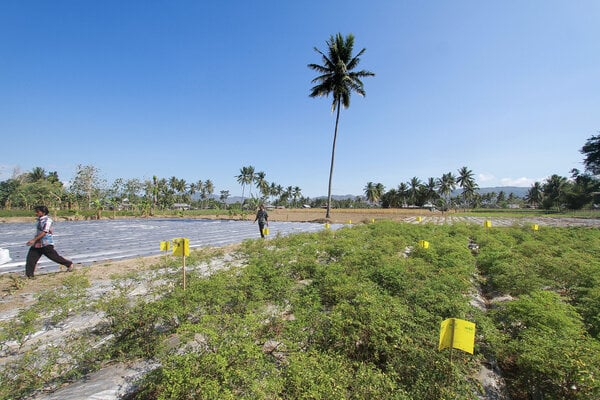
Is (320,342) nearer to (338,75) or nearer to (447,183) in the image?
(338,75)

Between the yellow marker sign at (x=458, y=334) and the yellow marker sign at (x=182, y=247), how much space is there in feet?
13.1

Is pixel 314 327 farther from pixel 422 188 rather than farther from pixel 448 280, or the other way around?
pixel 422 188

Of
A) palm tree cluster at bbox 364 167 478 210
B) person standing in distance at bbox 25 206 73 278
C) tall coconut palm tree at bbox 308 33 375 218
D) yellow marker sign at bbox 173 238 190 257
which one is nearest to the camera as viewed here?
yellow marker sign at bbox 173 238 190 257

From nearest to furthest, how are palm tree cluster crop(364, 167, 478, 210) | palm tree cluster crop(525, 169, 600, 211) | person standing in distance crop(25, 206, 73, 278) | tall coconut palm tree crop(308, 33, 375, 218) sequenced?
1. person standing in distance crop(25, 206, 73, 278)
2. tall coconut palm tree crop(308, 33, 375, 218)
3. palm tree cluster crop(525, 169, 600, 211)
4. palm tree cluster crop(364, 167, 478, 210)

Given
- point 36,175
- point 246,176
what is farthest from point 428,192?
point 36,175

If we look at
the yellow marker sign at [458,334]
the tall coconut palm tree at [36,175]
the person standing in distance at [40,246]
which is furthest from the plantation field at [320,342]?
the tall coconut palm tree at [36,175]

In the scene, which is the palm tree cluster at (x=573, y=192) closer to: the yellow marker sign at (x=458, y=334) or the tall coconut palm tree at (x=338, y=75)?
the tall coconut palm tree at (x=338, y=75)

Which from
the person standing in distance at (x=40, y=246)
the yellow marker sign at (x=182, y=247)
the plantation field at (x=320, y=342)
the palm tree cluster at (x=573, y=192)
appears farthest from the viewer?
the palm tree cluster at (x=573, y=192)

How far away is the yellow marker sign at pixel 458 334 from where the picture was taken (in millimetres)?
2090

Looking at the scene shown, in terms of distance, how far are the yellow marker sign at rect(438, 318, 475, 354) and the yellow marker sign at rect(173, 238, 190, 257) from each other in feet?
13.1

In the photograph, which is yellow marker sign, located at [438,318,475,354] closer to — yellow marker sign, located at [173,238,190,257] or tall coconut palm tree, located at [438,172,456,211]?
yellow marker sign, located at [173,238,190,257]

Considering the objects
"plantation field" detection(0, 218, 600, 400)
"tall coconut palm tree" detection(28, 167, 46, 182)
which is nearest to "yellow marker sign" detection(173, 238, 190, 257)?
"plantation field" detection(0, 218, 600, 400)

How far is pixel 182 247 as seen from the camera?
455 centimetres

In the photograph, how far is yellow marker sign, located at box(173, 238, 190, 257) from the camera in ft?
14.7
